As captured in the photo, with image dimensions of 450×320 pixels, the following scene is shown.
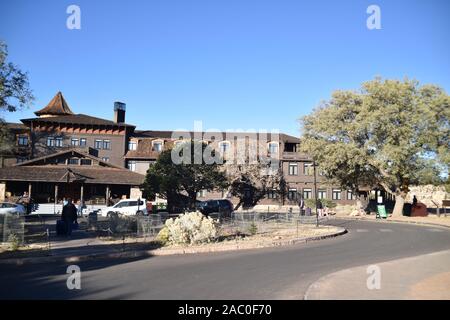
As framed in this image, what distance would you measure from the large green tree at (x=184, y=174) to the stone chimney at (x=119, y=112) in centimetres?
2474

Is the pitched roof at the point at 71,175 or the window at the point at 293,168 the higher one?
the window at the point at 293,168

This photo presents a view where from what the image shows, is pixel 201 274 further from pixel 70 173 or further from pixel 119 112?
pixel 119 112

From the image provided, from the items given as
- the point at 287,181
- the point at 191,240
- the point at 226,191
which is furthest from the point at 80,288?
the point at 287,181

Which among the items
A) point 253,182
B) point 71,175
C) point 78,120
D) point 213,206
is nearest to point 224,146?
point 253,182

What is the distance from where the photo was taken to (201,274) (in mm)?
10625

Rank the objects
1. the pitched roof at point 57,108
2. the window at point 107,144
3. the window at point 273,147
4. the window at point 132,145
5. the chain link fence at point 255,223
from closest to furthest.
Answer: the chain link fence at point 255,223
the window at point 107,144
the window at point 273,147
the window at point 132,145
the pitched roof at point 57,108

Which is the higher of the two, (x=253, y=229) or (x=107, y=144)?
(x=107, y=144)

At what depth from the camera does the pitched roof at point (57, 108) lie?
213ft

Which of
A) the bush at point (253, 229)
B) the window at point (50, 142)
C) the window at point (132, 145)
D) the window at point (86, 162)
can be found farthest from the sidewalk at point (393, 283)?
the window at point (50, 142)

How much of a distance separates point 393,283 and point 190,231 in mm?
8853

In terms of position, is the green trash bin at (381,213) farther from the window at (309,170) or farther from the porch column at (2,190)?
the porch column at (2,190)

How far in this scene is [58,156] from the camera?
45719mm
